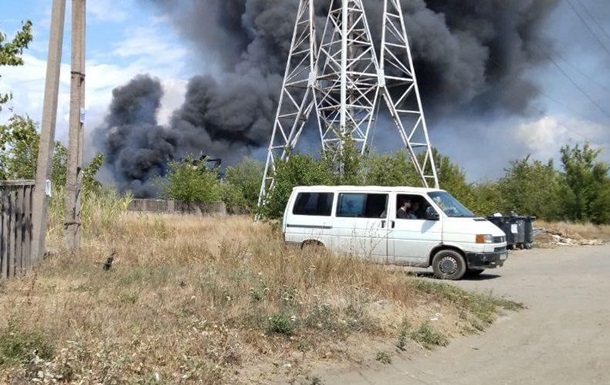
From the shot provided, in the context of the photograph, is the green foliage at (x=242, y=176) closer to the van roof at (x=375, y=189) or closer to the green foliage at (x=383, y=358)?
the van roof at (x=375, y=189)

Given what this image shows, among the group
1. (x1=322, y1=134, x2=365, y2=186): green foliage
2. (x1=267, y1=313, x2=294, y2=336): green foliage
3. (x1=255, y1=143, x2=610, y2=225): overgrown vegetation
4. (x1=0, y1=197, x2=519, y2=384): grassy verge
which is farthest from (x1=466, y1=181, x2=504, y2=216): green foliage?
(x1=267, y1=313, x2=294, y2=336): green foliage

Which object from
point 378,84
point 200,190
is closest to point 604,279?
point 378,84

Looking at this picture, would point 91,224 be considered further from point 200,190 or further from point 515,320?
point 200,190

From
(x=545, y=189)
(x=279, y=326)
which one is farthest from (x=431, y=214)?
(x=545, y=189)

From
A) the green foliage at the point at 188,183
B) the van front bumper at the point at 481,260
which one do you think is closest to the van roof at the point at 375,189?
the van front bumper at the point at 481,260

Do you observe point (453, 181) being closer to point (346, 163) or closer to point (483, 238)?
point (346, 163)

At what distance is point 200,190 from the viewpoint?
50.3 metres

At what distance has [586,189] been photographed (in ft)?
177

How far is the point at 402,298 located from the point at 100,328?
4431 mm

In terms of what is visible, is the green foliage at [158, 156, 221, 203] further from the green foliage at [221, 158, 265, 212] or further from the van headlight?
the van headlight

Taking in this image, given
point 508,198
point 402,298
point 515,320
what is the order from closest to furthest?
point 402,298 → point 515,320 → point 508,198

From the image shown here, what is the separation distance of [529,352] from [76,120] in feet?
30.1

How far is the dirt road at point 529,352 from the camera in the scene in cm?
692

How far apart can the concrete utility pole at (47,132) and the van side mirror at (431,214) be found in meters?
8.34
